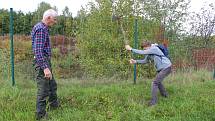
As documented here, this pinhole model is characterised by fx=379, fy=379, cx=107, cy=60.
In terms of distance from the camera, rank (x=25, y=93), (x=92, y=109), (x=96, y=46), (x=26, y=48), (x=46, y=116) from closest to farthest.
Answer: (x=46, y=116), (x=92, y=109), (x=25, y=93), (x=26, y=48), (x=96, y=46)

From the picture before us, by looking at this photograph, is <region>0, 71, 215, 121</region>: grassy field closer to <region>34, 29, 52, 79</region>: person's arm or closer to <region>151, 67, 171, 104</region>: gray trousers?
<region>151, 67, 171, 104</region>: gray trousers

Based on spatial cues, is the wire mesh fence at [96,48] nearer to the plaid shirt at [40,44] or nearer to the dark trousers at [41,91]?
the dark trousers at [41,91]

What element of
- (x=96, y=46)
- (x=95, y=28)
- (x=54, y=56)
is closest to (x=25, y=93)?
(x=54, y=56)

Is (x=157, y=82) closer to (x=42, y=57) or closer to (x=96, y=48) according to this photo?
(x=42, y=57)

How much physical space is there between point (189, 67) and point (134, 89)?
401 centimetres

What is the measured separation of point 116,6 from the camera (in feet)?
57.7

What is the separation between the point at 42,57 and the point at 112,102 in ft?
6.38

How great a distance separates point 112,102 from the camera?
7605 mm

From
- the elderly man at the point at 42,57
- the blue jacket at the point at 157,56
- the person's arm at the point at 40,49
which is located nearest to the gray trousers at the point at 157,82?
the blue jacket at the point at 157,56

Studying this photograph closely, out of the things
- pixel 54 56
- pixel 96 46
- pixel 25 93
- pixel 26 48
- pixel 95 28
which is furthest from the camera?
pixel 95 28

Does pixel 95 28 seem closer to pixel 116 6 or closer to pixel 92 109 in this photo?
pixel 116 6

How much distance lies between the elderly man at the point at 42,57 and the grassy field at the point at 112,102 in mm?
298

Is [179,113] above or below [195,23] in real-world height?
below

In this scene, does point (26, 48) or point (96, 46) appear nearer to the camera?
point (26, 48)
